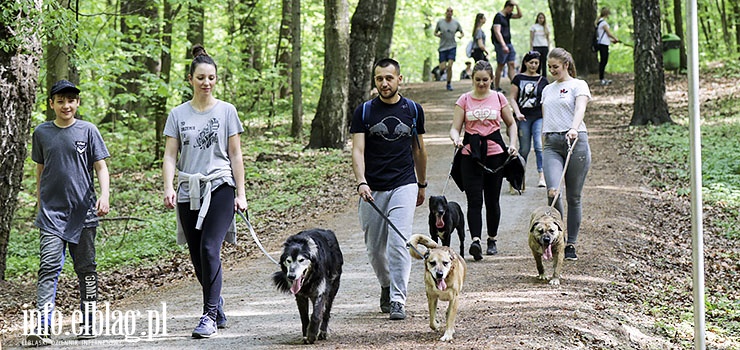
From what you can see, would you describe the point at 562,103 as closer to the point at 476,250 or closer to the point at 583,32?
the point at 476,250

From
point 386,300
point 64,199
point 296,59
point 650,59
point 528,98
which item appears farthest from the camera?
point 296,59

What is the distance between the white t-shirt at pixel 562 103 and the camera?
8.80 meters

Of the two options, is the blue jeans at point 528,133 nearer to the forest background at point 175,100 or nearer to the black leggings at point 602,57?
the forest background at point 175,100

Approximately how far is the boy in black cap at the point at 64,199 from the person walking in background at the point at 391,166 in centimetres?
215

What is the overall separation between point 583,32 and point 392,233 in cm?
2133

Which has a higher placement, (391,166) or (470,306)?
(391,166)

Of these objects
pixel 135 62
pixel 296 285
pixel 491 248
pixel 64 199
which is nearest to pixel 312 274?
pixel 296 285

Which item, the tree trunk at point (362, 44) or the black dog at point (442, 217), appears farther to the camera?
the tree trunk at point (362, 44)

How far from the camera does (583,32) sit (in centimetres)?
2627

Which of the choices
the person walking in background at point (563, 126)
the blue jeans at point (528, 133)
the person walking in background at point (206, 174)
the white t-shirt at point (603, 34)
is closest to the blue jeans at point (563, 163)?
the person walking in background at point (563, 126)

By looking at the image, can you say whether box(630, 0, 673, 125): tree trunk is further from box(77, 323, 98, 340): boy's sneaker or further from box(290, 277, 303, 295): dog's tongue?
box(77, 323, 98, 340): boy's sneaker

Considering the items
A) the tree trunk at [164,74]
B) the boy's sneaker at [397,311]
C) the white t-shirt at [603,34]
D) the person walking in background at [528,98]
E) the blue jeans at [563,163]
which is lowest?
the boy's sneaker at [397,311]

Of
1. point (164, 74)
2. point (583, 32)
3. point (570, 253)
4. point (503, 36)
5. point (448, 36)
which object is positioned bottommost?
point (570, 253)

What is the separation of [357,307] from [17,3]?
4804mm
